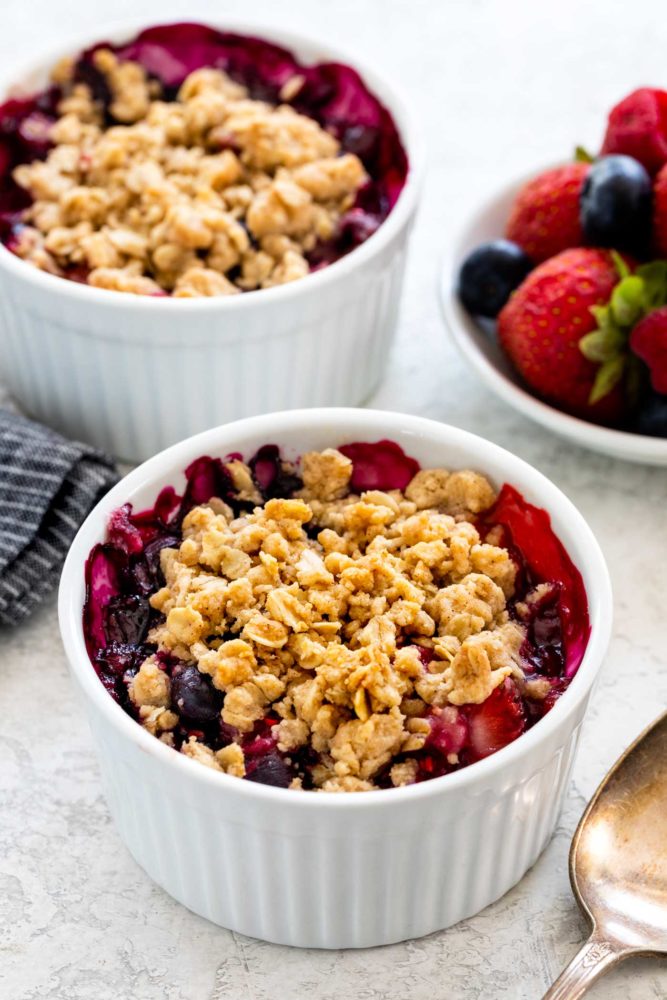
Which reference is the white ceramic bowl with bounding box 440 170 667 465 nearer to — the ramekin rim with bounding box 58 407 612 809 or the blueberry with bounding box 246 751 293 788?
the ramekin rim with bounding box 58 407 612 809

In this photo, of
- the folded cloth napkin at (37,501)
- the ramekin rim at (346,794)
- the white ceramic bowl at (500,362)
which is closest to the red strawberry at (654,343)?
the white ceramic bowl at (500,362)

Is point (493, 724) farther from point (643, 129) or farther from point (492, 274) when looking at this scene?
point (643, 129)

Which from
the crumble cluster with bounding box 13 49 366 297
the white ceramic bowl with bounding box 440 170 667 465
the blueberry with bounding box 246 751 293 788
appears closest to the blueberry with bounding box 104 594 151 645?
the blueberry with bounding box 246 751 293 788

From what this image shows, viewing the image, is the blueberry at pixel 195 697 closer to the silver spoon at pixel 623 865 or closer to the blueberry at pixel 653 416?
the silver spoon at pixel 623 865

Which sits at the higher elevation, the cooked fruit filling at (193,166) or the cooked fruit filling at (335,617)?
the cooked fruit filling at (193,166)

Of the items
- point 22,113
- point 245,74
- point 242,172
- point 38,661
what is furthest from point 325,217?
point 38,661

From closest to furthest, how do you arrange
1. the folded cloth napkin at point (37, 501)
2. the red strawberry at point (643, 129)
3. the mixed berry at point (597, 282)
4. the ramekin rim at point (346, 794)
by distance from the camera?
1. the ramekin rim at point (346, 794)
2. the folded cloth napkin at point (37, 501)
3. the mixed berry at point (597, 282)
4. the red strawberry at point (643, 129)

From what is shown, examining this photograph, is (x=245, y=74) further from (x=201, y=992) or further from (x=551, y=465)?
(x=201, y=992)
